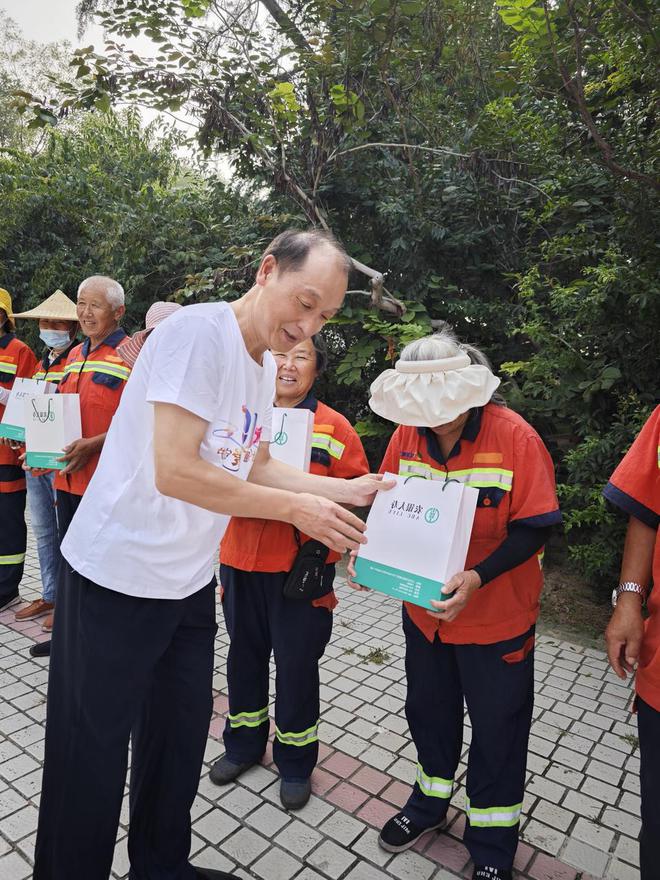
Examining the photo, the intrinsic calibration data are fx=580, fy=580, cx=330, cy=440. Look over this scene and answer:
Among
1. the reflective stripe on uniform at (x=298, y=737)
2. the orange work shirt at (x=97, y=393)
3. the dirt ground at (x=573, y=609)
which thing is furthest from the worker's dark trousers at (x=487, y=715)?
the dirt ground at (x=573, y=609)

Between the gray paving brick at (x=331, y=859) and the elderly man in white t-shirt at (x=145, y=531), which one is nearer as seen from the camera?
the elderly man in white t-shirt at (x=145, y=531)

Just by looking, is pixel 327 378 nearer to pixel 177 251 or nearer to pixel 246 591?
pixel 177 251

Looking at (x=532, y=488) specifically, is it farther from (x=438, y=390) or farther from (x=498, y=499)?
(x=438, y=390)

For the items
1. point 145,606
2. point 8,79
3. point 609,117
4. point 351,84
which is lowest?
point 145,606

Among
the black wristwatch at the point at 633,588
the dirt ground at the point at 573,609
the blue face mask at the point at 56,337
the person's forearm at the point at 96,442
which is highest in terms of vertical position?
the blue face mask at the point at 56,337

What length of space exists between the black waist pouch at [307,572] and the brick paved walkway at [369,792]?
1.00m

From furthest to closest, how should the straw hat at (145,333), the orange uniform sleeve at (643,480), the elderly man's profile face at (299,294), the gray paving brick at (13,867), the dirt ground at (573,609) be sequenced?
1. the dirt ground at (573,609)
2. the straw hat at (145,333)
3. the gray paving brick at (13,867)
4. the orange uniform sleeve at (643,480)
5. the elderly man's profile face at (299,294)

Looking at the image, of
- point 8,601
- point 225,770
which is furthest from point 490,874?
point 8,601

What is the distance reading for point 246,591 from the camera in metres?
2.64

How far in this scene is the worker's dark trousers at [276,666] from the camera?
254 centimetres

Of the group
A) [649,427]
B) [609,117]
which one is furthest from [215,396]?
[609,117]

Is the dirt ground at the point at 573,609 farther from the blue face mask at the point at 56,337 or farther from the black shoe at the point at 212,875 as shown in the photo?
the blue face mask at the point at 56,337

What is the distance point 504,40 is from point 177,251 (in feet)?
14.5

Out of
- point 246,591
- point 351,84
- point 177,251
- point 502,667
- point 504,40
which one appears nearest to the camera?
point 502,667
